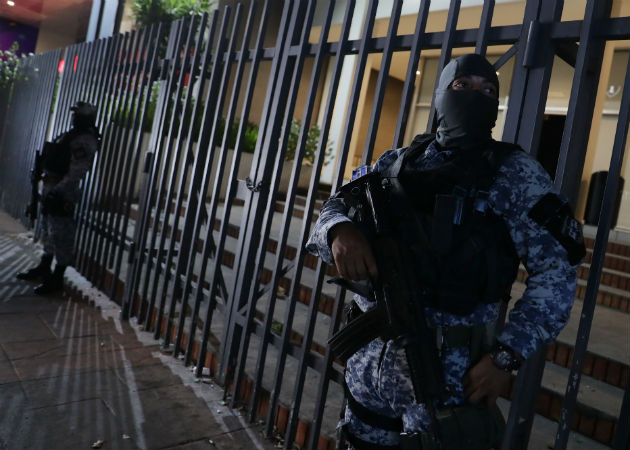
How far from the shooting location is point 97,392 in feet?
9.08

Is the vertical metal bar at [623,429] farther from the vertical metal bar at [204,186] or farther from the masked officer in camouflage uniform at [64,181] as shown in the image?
the masked officer in camouflage uniform at [64,181]

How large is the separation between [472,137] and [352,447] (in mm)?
1105

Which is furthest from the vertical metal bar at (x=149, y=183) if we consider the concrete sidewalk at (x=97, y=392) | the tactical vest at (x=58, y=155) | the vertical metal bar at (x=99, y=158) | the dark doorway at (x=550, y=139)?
the dark doorway at (x=550, y=139)

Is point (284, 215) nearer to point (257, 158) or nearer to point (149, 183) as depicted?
point (257, 158)

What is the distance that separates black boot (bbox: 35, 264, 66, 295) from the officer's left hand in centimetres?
412

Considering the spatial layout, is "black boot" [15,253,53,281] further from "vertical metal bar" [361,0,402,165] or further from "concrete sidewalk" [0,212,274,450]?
"vertical metal bar" [361,0,402,165]

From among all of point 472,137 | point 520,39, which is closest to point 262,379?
point 472,137

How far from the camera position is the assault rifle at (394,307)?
1.37 meters

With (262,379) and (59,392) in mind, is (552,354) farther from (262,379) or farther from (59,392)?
(59,392)

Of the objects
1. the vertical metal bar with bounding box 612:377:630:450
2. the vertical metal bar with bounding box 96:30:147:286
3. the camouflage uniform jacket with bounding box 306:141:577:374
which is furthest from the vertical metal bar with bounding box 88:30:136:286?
the vertical metal bar with bounding box 612:377:630:450

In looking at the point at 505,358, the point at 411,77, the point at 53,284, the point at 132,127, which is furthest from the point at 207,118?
the point at 505,358

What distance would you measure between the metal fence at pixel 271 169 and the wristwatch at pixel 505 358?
1.65ft

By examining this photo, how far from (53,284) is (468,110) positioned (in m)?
4.19

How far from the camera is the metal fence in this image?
1.82 metres
